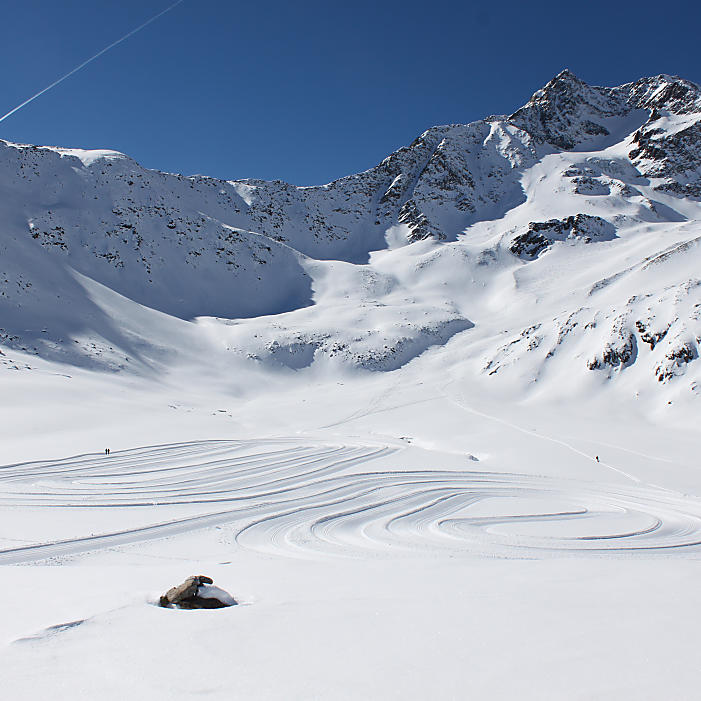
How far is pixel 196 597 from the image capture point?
546 centimetres

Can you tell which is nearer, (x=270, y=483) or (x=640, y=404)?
(x=270, y=483)

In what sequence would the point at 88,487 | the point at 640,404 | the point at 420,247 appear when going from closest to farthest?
the point at 88,487 < the point at 640,404 < the point at 420,247

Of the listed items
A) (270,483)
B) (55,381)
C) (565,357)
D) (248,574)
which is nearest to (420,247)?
(565,357)

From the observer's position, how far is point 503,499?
51.3ft

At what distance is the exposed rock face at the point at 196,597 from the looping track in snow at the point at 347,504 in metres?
4.61

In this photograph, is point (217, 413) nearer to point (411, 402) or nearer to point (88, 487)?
point (411, 402)

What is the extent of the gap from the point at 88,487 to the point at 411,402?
1022 inches

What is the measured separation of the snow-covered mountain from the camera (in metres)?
42.4

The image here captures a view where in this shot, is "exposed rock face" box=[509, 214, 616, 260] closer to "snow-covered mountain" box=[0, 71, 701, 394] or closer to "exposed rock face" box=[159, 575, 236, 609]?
"snow-covered mountain" box=[0, 71, 701, 394]

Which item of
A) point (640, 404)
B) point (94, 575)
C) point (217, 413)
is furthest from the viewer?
point (217, 413)

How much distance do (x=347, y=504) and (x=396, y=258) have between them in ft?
232

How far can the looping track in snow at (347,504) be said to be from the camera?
10969mm

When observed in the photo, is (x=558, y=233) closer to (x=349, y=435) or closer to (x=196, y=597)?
(x=349, y=435)

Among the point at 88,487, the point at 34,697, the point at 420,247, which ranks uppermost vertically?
the point at 420,247
